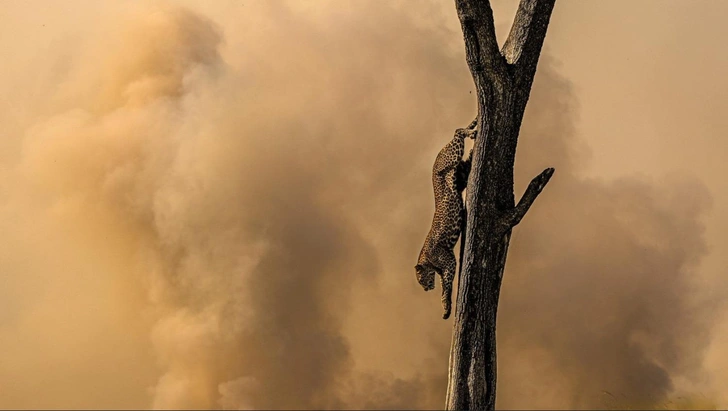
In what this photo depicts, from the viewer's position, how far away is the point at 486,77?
4.34 m

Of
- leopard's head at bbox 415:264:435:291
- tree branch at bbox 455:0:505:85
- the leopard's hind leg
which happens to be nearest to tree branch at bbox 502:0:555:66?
tree branch at bbox 455:0:505:85

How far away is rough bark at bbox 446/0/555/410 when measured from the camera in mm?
4324

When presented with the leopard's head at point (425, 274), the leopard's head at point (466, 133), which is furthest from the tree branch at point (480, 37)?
the leopard's head at point (425, 274)

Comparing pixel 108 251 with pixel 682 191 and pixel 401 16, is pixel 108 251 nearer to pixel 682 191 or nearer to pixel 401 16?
pixel 401 16

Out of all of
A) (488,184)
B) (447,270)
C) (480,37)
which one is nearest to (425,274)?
(447,270)

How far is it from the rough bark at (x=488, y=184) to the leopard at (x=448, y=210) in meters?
0.11

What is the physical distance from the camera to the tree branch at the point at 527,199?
14.3ft

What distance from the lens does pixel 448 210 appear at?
4574 mm

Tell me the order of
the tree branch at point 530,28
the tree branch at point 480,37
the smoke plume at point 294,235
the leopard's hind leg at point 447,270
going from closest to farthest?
1. the tree branch at point 480,37
2. the tree branch at point 530,28
3. the leopard's hind leg at point 447,270
4. the smoke plume at point 294,235

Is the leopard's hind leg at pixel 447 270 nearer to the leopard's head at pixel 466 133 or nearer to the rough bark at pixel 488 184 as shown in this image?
the rough bark at pixel 488 184

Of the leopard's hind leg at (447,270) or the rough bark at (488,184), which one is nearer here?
the rough bark at (488,184)

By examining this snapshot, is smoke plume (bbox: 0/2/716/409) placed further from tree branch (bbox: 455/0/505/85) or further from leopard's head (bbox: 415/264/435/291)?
tree branch (bbox: 455/0/505/85)

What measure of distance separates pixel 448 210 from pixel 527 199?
42 centimetres

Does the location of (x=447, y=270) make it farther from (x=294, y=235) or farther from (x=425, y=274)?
(x=294, y=235)
